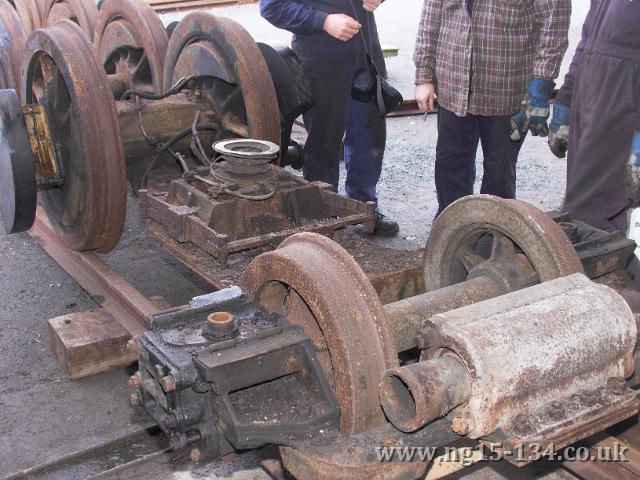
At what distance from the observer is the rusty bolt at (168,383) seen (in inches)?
59.7

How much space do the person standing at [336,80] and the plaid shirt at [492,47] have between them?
54 cm

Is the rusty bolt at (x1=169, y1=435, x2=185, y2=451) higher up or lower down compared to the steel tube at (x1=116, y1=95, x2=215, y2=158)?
lower down

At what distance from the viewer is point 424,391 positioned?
4.51 feet

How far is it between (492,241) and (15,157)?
201 cm

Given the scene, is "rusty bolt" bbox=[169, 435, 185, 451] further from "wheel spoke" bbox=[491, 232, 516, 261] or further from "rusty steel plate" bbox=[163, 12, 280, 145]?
"rusty steel plate" bbox=[163, 12, 280, 145]

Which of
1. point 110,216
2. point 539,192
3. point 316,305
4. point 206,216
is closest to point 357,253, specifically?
point 206,216

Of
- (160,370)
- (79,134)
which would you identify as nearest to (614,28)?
(79,134)

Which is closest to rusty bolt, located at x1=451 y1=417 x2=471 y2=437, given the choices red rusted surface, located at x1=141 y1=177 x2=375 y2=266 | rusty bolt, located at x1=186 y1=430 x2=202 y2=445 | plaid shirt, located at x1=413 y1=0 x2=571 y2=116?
rusty bolt, located at x1=186 y1=430 x2=202 y2=445

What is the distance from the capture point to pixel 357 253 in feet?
9.74

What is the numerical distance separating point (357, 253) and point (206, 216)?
63cm

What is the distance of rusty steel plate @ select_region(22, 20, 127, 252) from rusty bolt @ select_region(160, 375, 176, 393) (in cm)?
173

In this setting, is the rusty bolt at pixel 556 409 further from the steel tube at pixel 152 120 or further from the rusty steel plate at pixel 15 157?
the steel tube at pixel 152 120

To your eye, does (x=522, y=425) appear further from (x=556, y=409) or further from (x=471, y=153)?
(x=471, y=153)

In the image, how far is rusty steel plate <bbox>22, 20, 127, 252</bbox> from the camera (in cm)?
303
